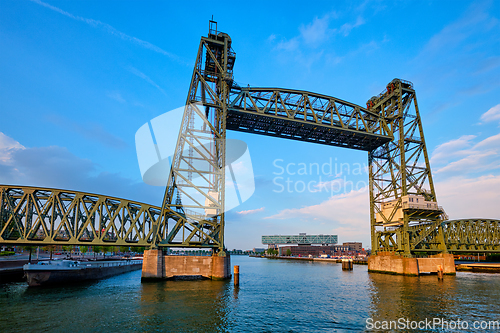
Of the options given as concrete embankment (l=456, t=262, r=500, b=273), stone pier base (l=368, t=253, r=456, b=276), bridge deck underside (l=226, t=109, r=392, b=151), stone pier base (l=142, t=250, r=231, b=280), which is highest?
bridge deck underside (l=226, t=109, r=392, b=151)

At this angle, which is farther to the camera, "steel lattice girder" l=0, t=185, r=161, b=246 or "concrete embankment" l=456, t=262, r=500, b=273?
"concrete embankment" l=456, t=262, r=500, b=273

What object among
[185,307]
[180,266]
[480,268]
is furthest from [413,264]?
[185,307]

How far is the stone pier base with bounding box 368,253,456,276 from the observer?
48656mm

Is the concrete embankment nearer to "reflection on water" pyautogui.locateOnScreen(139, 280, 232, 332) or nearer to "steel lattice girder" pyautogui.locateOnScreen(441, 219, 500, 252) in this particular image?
"steel lattice girder" pyautogui.locateOnScreen(441, 219, 500, 252)

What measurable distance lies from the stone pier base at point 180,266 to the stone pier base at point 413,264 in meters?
30.6

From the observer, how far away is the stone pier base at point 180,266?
3731 cm

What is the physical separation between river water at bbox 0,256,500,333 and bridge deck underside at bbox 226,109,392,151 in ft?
82.5

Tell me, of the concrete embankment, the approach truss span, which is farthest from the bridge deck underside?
the concrete embankment

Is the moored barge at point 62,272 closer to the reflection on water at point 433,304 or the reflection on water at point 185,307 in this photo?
the reflection on water at point 185,307

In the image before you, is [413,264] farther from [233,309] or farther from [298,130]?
[233,309]

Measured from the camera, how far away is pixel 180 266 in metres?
37.7

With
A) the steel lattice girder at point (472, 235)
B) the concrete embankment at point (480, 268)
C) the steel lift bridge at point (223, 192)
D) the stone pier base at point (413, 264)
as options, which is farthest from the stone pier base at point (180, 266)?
the concrete embankment at point (480, 268)

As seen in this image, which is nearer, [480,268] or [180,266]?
[180,266]

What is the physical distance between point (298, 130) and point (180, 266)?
2845cm
